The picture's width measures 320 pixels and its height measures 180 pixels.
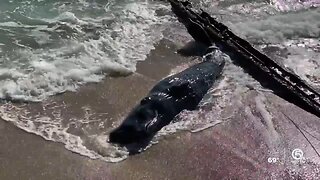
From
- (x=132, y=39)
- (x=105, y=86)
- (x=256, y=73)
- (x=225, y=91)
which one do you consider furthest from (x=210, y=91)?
(x=132, y=39)

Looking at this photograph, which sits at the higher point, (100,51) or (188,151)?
(188,151)

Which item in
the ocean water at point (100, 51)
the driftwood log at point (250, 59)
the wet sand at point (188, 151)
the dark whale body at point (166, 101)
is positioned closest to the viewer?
the wet sand at point (188, 151)

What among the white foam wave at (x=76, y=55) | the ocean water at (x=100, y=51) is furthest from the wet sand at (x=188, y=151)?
the white foam wave at (x=76, y=55)

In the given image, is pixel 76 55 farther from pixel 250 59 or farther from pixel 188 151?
pixel 188 151

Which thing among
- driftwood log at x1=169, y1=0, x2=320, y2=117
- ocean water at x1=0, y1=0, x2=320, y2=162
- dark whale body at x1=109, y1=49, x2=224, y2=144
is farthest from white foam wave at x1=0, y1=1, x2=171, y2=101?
dark whale body at x1=109, y1=49, x2=224, y2=144

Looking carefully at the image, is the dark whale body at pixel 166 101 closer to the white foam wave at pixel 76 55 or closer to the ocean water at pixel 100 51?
the ocean water at pixel 100 51

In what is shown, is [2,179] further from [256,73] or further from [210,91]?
[256,73]

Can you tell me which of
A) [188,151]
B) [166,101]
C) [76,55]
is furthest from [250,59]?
[76,55]
